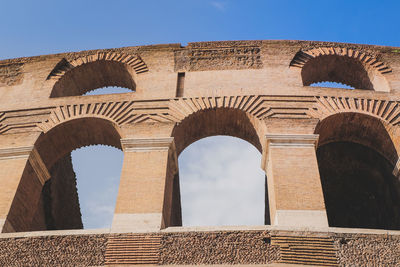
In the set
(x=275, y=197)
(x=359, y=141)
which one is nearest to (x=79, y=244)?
(x=275, y=197)

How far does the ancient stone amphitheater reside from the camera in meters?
6.66

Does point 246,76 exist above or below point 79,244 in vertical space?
above

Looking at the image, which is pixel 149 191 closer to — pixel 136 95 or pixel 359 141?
pixel 136 95

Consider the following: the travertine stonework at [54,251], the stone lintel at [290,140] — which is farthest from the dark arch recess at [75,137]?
the stone lintel at [290,140]

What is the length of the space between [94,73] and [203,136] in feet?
11.8

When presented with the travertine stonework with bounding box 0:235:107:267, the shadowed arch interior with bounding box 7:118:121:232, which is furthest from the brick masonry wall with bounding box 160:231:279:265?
the shadowed arch interior with bounding box 7:118:121:232

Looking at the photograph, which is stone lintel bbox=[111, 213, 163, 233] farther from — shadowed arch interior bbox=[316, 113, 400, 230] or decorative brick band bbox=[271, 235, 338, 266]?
shadowed arch interior bbox=[316, 113, 400, 230]

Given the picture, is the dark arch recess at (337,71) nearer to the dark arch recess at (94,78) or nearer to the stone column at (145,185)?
the stone column at (145,185)

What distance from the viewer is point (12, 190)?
7957mm

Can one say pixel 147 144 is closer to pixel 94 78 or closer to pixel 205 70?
pixel 205 70

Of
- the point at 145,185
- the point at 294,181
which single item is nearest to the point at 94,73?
the point at 145,185

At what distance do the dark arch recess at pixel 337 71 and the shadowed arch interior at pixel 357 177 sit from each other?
1.58 meters

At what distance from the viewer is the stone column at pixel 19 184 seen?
7742mm

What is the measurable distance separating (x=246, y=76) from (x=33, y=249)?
575 centimetres
